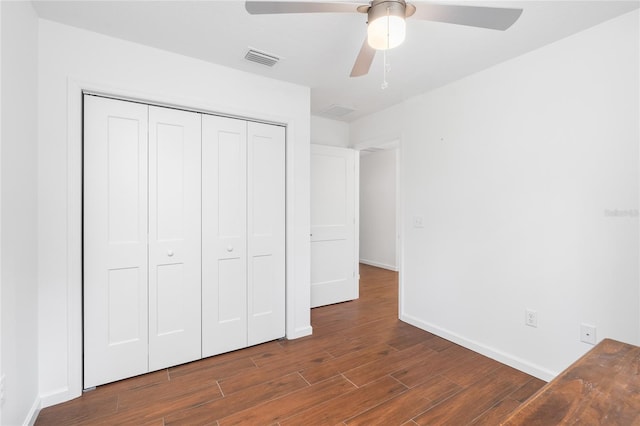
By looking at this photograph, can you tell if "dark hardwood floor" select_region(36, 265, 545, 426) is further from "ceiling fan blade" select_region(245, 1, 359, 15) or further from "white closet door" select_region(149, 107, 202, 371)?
"ceiling fan blade" select_region(245, 1, 359, 15)

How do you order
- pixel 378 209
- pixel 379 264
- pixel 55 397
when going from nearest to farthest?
1. pixel 55 397
2. pixel 379 264
3. pixel 378 209

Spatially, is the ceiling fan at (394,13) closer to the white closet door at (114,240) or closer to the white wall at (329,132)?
the white closet door at (114,240)

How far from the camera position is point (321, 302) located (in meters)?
3.87

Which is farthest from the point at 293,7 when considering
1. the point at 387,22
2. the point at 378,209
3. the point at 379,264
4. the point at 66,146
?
the point at 379,264

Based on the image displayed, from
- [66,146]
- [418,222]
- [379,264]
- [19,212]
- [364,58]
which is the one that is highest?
[364,58]

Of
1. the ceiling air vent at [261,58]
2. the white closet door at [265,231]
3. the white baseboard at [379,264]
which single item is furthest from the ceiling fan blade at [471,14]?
the white baseboard at [379,264]

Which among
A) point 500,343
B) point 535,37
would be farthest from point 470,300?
point 535,37

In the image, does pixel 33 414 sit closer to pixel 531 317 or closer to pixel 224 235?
pixel 224 235

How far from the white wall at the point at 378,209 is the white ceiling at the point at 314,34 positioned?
3.56 metres

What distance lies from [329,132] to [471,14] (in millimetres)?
2785

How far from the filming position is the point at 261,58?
7.89ft

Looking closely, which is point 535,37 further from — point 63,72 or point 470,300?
point 63,72

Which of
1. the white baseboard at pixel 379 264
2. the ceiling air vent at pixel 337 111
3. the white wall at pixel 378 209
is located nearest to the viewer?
the ceiling air vent at pixel 337 111

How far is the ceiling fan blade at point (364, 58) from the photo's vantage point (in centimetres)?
167
